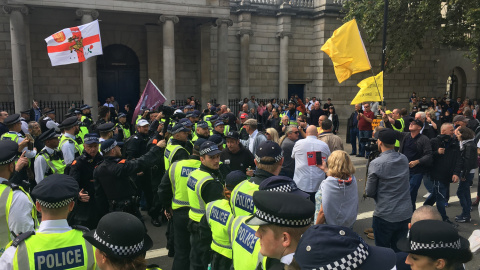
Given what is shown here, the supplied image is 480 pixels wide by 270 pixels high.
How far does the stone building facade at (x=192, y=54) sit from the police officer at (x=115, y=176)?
12615 mm

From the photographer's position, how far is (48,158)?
625 centimetres

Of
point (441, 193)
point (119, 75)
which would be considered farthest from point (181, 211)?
point (119, 75)

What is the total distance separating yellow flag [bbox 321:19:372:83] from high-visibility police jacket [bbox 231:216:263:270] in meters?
7.88

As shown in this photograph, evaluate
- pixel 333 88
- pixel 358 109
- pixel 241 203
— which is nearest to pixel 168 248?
pixel 241 203

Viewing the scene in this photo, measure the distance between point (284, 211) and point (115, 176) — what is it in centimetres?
377

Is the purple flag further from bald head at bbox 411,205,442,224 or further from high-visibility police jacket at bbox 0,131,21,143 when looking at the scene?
bald head at bbox 411,205,442,224

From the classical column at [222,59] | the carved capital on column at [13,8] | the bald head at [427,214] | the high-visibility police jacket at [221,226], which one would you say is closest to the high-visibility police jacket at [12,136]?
the high-visibility police jacket at [221,226]

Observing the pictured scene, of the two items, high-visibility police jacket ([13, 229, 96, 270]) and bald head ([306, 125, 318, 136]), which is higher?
bald head ([306, 125, 318, 136])

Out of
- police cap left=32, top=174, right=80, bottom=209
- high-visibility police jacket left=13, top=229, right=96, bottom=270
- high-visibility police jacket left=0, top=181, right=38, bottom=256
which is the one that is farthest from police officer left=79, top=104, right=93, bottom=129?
high-visibility police jacket left=13, top=229, right=96, bottom=270

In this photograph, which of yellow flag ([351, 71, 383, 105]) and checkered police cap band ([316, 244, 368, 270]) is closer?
checkered police cap band ([316, 244, 368, 270])

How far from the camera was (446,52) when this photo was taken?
28062mm

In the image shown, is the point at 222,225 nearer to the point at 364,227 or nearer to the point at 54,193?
the point at 54,193

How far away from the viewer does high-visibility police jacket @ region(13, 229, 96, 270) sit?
2.65 meters

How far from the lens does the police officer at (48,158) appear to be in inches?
242
